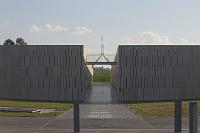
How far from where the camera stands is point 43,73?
51.6 meters

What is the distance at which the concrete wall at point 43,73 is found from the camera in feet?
168

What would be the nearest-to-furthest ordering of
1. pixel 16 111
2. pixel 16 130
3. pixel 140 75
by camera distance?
pixel 16 130 < pixel 16 111 < pixel 140 75

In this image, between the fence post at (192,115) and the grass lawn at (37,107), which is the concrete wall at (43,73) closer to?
the grass lawn at (37,107)

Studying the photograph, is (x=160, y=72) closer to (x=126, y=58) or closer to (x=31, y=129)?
(x=126, y=58)

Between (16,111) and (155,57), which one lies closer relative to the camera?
(16,111)

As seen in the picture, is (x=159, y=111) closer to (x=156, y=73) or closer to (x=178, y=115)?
(x=178, y=115)

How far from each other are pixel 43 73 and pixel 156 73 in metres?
12.2

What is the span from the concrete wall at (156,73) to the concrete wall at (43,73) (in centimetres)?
494

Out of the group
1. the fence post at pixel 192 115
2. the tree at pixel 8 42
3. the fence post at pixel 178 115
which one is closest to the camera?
the fence post at pixel 192 115

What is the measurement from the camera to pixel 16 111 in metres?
30.6

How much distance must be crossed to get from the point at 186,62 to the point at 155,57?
3499 millimetres

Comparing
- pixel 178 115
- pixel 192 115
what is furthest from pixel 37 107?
pixel 192 115

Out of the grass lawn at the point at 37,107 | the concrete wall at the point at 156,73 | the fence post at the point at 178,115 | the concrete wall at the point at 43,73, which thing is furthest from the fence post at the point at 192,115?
the concrete wall at the point at 43,73

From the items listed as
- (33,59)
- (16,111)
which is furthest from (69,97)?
(16,111)
